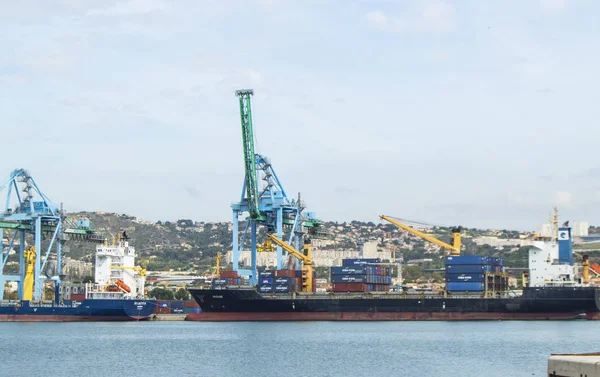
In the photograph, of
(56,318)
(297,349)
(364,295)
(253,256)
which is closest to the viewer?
(297,349)

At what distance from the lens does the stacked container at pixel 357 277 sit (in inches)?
2859

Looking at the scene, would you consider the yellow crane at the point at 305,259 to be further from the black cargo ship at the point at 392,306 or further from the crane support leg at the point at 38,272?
the crane support leg at the point at 38,272

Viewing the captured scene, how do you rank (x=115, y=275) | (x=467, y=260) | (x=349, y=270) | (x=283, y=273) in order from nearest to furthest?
(x=467, y=260) < (x=349, y=270) < (x=283, y=273) < (x=115, y=275)

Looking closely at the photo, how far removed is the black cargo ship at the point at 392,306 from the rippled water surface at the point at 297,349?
4.26ft

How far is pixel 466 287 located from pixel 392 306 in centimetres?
566

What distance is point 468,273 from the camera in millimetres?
71812

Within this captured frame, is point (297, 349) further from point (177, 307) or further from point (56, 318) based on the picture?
point (177, 307)

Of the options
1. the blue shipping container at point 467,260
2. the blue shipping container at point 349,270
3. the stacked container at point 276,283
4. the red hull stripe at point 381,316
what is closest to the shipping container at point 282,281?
the stacked container at point 276,283

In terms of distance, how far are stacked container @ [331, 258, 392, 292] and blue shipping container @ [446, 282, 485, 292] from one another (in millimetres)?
5791

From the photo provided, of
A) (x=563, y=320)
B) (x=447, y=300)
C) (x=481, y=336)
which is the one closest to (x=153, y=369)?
(x=481, y=336)

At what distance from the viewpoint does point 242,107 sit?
260 feet

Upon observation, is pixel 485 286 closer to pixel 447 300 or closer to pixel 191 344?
pixel 447 300

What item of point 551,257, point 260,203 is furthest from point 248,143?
point 551,257

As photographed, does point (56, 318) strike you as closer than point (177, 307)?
Yes
